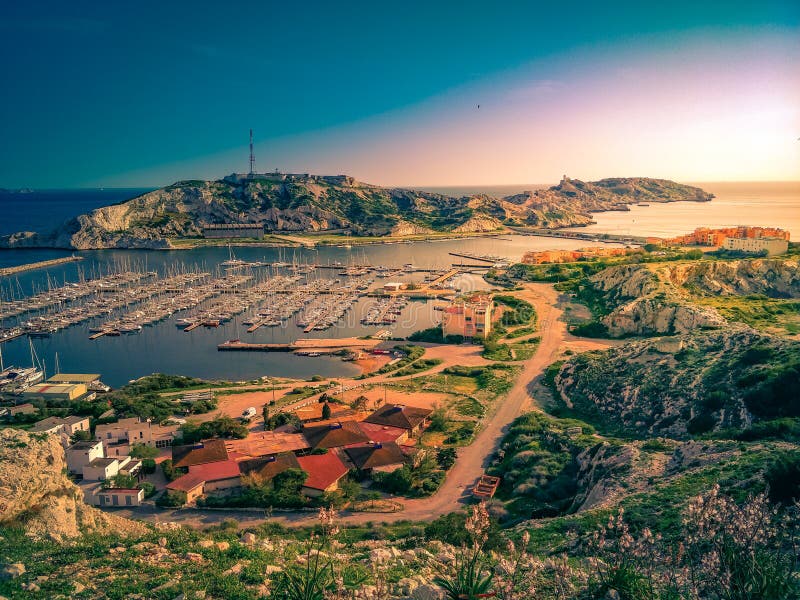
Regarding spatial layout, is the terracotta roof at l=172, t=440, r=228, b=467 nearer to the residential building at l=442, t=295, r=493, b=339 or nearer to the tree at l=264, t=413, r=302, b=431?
the tree at l=264, t=413, r=302, b=431

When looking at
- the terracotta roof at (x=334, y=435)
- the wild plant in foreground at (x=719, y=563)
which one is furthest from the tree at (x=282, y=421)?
the wild plant in foreground at (x=719, y=563)

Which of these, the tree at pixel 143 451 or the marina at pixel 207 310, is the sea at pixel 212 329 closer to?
the marina at pixel 207 310

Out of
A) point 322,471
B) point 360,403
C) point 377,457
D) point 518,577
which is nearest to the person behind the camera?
point 518,577

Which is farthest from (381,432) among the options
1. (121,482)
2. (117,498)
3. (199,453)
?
(117,498)

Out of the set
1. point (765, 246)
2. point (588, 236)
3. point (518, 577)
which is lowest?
point (518, 577)

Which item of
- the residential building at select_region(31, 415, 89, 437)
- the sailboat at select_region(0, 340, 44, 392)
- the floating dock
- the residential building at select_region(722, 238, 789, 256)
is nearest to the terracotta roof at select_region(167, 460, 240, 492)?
the residential building at select_region(31, 415, 89, 437)

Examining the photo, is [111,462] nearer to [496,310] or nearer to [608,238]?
[496,310]

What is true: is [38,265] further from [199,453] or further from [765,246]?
[765,246]
